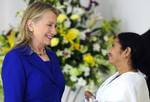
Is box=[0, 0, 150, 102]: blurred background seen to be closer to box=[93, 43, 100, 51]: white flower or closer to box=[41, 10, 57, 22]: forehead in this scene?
box=[93, 43, 100, 51]: white flower

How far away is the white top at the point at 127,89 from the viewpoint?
187 cm

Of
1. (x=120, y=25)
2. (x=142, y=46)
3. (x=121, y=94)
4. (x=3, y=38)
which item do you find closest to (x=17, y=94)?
(x=121, y=94)

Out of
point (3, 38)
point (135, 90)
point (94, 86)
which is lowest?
point (94, 86)

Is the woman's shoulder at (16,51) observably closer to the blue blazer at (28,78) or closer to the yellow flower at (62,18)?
the blue blazer at (28,78)

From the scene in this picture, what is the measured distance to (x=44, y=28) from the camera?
1.57m

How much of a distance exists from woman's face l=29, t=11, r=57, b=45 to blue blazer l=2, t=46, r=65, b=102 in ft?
0.23

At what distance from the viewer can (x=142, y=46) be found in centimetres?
196

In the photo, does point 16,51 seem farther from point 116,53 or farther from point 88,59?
point 88,59

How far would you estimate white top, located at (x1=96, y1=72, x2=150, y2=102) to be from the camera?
6.12 ft

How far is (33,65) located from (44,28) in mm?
173

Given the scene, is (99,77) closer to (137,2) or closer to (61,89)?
(137,2)

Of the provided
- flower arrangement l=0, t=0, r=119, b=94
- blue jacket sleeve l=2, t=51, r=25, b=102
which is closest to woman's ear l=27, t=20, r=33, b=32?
blue jacket sleeve l=2, t=51, r=25, b=102

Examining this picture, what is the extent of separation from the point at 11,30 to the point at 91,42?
1.97 feet

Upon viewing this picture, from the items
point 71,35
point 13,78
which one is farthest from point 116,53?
point 13,78
